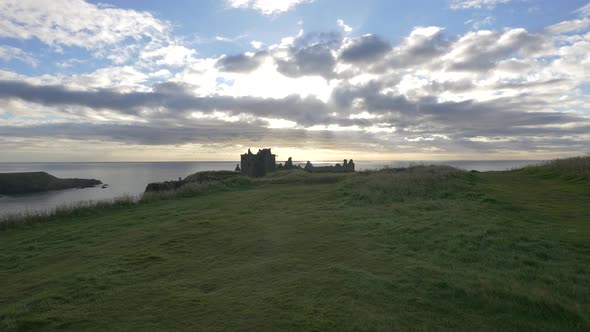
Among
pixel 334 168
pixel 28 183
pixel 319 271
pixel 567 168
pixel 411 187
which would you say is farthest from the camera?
pixel 28 183

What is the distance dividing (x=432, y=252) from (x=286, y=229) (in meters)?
4.50

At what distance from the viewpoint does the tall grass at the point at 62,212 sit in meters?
14.0

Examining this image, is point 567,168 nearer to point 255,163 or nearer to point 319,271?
point 319,271

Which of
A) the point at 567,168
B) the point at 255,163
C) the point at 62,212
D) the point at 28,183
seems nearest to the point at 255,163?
the point at 255,163

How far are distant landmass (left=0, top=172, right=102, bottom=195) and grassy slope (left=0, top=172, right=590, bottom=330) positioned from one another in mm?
70953

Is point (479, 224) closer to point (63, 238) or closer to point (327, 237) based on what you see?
point (327, 237)

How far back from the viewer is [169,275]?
22.1 ft

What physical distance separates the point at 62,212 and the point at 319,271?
15.2m

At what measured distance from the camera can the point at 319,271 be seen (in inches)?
253

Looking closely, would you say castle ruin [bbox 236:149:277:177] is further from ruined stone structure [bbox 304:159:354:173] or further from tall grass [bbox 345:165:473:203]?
tall grass [bbox 345:165:473:203]

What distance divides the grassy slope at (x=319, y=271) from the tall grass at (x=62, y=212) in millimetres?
2005

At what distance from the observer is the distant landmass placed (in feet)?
216

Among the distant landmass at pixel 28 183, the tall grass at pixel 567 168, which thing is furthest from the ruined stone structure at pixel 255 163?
the distant landmass at pixel 28 183

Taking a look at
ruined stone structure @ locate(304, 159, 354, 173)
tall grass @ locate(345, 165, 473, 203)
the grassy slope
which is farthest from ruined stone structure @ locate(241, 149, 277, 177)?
the grassy slope
